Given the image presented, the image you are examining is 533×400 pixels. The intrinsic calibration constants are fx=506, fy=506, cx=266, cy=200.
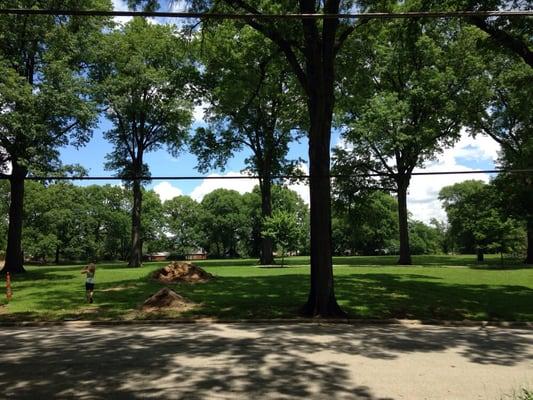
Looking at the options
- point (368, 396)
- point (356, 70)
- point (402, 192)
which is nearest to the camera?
point (368, 396)

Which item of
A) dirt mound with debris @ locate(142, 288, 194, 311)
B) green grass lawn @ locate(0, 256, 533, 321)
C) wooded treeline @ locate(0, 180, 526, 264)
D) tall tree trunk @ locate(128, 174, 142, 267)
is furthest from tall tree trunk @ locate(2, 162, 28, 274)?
wooded treeline @ locate(0, 180, 526, 264)

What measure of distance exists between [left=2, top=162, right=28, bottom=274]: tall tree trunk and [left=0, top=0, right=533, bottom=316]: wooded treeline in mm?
106

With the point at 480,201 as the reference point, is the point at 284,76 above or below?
above

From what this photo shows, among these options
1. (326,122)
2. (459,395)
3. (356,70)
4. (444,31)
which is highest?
(444,31)

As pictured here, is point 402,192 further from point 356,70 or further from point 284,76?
point 356,70

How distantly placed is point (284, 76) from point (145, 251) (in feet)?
259

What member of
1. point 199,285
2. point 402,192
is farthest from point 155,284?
point 402,192

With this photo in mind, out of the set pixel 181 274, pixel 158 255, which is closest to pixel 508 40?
pixel 181 274

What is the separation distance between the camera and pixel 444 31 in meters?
39.0

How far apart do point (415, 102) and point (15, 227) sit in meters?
29.1

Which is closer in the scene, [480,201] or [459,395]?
[459,395]

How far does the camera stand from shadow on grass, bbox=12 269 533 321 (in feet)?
45.7

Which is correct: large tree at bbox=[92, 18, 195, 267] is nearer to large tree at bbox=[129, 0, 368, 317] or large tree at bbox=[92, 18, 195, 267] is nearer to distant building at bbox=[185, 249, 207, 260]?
large tree at bbox=[129, 0, 368, 317]

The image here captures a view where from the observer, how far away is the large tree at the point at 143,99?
4018 cm
